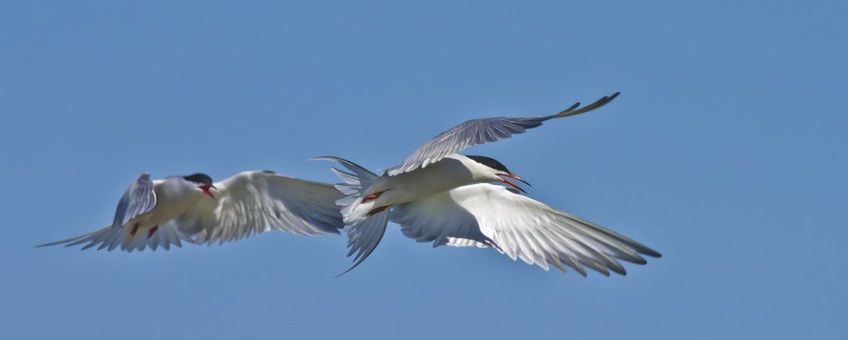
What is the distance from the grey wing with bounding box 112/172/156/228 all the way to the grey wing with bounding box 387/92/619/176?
1889mm

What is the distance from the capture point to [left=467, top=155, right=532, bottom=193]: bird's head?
1351cm

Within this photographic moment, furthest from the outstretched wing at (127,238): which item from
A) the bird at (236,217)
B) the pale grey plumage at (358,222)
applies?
the pale grey plumage at (358,222)

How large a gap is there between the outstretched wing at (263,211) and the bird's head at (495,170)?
1477 mm

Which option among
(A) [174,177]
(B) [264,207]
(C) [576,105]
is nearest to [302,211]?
(B) [264,207]

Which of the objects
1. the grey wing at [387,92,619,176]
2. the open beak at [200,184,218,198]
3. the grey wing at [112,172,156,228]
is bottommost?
the grey wing at [112,172,156,228]

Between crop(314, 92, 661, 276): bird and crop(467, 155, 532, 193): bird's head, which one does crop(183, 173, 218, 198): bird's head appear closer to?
crop(314, 92, 661, 276): bird

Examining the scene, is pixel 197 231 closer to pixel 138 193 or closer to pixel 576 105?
pixel 138 193

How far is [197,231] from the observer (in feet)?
47.6

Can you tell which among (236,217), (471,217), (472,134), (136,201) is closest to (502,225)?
(471,217)

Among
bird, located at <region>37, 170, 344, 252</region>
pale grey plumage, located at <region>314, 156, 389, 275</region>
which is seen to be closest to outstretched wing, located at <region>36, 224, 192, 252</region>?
bird, located at <region>37, 170, 344, 252</region>

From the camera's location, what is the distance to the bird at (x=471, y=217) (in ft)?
43.7

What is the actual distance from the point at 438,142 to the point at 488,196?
1.63 m

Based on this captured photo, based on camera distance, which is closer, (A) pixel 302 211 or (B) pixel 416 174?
(B) pixel 416 174

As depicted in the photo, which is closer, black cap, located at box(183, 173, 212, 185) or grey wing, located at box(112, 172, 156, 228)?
grey wing, located at box(112, 172, 156, 228)
